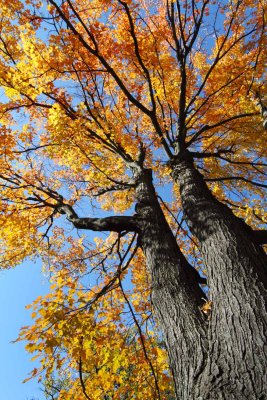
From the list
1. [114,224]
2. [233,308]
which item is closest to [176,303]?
[233,308]

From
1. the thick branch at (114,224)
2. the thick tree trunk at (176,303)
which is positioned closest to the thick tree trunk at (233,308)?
the thick tree trunk at (176,303)

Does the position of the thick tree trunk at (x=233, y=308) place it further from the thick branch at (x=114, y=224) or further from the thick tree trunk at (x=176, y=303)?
the thick branch at (x=114, y=224)

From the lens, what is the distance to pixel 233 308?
2574mm

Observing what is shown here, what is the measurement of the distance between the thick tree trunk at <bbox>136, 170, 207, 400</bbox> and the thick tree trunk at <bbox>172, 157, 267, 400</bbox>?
0.50 feet

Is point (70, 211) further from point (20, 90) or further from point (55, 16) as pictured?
point (55, 16)

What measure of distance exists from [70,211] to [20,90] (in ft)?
8.44

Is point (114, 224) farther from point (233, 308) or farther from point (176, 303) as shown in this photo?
point (233, 308)

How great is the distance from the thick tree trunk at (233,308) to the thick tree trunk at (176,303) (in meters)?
0.15

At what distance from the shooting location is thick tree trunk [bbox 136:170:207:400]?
2533mm

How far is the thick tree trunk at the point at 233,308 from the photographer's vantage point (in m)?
2.13

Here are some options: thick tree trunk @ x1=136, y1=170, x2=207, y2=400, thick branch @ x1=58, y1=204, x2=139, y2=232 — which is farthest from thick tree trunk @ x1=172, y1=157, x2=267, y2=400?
thick branch @ x1=58, y1=204, x2=139, y2=232

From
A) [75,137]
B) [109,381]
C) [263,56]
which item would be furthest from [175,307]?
[263,56]

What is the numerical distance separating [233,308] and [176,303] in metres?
0.63

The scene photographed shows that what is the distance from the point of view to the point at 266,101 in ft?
35.0
